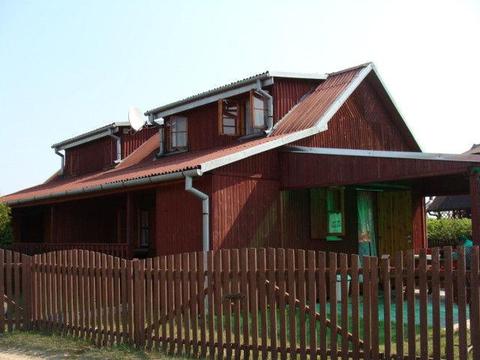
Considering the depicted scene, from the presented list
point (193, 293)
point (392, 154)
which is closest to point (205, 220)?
point (392, 154)

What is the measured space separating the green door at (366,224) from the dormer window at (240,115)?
3116 mm

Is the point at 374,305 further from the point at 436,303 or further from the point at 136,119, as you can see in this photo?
the point at 136,119

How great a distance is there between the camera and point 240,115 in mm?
16656

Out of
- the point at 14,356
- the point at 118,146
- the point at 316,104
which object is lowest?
the point at 14,356

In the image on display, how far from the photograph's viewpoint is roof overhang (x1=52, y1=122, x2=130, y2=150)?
22.0m

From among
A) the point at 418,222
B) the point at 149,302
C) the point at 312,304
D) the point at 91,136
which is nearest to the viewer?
the point at 312,304

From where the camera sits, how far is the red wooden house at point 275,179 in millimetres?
13078

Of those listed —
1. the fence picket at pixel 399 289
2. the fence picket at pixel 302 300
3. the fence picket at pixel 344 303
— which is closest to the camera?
the fence picket at pixel 399 289

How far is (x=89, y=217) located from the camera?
2031 centimetres

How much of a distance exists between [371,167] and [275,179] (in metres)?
2.81

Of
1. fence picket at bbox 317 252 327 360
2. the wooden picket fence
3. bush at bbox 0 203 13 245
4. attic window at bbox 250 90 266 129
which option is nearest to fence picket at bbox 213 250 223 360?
the wooden picket fence

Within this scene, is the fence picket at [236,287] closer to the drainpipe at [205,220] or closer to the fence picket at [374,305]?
the fence picket at [374,305]

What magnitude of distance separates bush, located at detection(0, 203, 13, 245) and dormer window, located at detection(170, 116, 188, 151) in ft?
16.9

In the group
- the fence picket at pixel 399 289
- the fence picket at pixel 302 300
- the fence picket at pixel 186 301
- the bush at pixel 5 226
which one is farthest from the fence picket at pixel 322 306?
the bush at pixel 5 226
